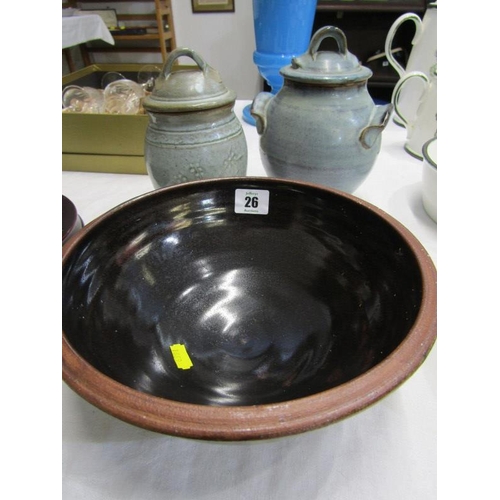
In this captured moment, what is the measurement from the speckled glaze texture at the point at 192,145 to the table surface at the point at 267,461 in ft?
1.15

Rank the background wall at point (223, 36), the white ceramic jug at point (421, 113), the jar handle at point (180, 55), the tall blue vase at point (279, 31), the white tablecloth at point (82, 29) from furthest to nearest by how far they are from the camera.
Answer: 1. the background wall at point (223, 36)
2. the white tablecloth at point (82, 29)
3. the tall blue vase at point (279, 31)
4. the white ceramic jug at point (421, 113)
5. the jar handle at point (180, 55)

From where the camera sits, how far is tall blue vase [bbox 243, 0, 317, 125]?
3.54ft

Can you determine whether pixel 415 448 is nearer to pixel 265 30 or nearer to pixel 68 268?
pixel 68 268

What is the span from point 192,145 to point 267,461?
1.44 feet

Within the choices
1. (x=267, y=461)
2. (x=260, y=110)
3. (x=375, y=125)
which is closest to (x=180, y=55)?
(x=260, y=110)

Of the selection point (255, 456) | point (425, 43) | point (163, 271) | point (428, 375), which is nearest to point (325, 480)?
point (255, 456)

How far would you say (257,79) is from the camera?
2.63m

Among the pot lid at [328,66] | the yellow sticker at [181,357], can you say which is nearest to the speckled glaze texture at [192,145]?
the pot lid at [328,66]

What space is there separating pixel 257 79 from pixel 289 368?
2.52 m

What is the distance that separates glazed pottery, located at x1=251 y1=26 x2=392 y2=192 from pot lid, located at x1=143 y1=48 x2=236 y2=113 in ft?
0.37

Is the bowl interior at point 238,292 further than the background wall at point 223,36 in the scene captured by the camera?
No

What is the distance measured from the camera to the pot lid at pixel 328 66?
1.94 feet

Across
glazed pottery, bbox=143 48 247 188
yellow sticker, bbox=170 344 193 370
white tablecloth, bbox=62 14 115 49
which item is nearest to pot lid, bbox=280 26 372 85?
glazed pottery, bbox=143 48 247 188

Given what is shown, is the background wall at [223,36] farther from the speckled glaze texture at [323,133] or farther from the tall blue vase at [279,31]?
the speckled glaze texture at [323,133]
